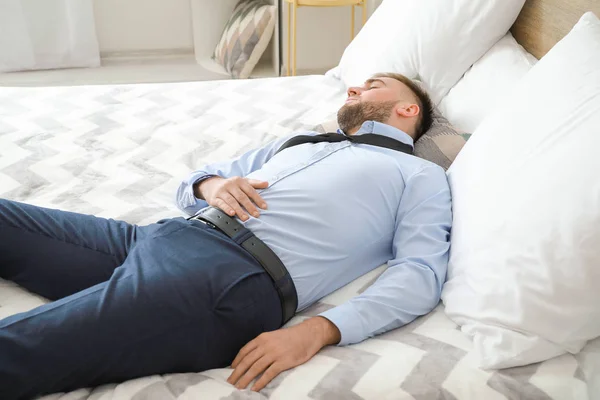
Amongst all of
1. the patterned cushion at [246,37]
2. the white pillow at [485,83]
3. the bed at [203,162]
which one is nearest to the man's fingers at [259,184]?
the bed at [203,162]

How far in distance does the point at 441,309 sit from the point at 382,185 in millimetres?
274

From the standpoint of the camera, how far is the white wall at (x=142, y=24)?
376 cm

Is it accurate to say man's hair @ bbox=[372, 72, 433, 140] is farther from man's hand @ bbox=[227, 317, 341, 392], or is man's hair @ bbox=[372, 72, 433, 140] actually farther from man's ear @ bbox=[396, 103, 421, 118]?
man's hand @ bbox=[227, 317, 341, 392]

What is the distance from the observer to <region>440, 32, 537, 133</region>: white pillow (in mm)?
1550

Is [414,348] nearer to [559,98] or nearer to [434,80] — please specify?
[559,98]

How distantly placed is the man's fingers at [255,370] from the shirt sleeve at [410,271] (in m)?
0.14

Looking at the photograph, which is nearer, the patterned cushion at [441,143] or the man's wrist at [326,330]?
the man's wrist at [326,330]

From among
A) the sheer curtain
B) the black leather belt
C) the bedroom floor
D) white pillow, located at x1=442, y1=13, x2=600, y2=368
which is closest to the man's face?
white pillow, located at x1=442, y1=13, x2=600, y2=368

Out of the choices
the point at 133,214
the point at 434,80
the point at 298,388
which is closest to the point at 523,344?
the point at 298,388

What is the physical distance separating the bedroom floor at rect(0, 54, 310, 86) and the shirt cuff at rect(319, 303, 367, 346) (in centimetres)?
269

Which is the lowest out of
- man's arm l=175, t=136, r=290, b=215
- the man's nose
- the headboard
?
man's arm l=175, t=136, r=290, b=215

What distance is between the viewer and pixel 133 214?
1.39m

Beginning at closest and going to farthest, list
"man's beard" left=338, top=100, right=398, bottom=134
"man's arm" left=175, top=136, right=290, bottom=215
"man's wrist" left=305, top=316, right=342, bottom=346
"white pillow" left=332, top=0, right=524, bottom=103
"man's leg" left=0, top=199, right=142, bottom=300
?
1. "man's wrist" left=305, top=316, right=342, bottom=346
2. "man's leg" left=0, top=199, right=142, bottom=300
3. "man's arm" left=175, top=136, right=290, bottom=215
4. "man's beard" left=338, top=100, right=398, bottom=134
5. "white pillow" left=332, top=0, right=524, bottom=103

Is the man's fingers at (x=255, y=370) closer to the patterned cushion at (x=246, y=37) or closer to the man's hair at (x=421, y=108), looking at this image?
the man's hair at (x=421, y=108)
